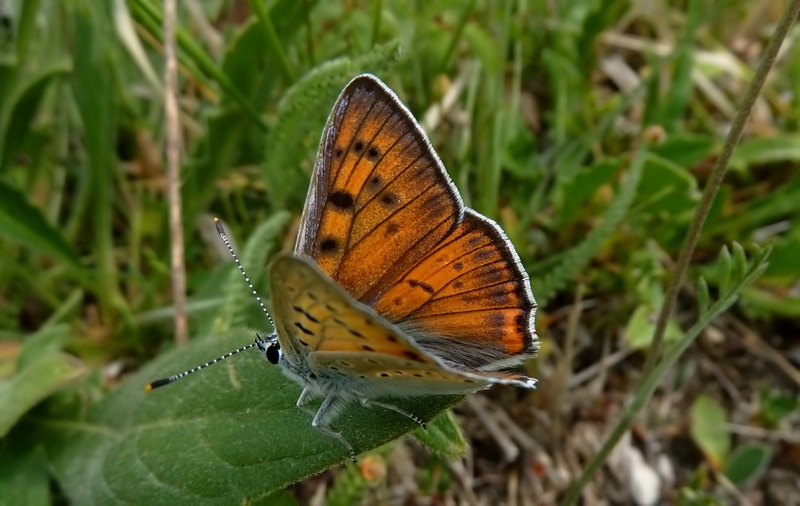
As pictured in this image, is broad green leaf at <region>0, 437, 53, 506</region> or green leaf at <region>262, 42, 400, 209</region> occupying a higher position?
green leaf at <region>262, 42, 400, 209</region>

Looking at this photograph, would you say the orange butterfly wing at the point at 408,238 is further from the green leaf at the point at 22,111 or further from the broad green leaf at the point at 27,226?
the green leaf at the point at 22,111

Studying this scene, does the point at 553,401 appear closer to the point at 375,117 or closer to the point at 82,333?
the point at 375,117

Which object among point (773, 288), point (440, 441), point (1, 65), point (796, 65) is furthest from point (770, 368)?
point (1, 65)

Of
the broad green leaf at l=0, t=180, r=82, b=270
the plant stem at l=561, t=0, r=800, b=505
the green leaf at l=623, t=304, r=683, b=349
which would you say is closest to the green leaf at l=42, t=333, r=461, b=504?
the plant stem at l=561, t=0, r=800, b=505

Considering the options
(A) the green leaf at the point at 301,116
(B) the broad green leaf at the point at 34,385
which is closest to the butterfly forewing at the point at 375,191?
(A) the green leaf at the point at 301,116

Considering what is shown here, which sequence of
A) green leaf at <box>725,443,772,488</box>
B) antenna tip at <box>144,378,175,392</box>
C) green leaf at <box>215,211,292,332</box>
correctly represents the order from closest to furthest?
antenna tip at <box>144,378,175,392</box> → green leaf at <box>215,211,292,332</box> → green leaf at <box>725,443,772,488</box>

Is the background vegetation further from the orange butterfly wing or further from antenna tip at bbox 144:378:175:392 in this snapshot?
the orange butterfly wing

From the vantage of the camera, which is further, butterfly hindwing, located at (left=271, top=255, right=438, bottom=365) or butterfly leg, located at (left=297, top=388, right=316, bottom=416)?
butterfly leg, located at (left=297, top=388, right=316, bottom=416)
